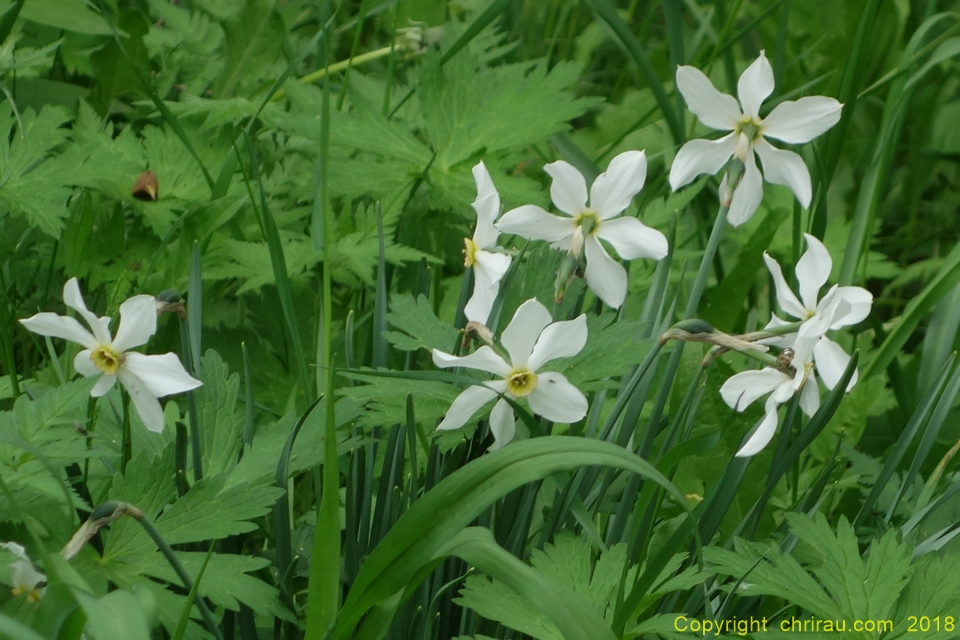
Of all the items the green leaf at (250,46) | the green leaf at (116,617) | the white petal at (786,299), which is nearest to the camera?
the green leaf at (116,617)

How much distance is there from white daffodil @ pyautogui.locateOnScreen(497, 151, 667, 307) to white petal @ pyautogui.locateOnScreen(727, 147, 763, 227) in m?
0.12

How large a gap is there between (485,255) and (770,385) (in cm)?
37

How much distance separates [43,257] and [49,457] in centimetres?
88

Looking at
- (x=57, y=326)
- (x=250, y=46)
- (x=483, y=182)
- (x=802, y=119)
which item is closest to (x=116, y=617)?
(x=57, y=326)

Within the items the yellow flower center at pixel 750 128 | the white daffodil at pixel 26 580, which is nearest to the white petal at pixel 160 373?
the white daffodil at pixel 26 580

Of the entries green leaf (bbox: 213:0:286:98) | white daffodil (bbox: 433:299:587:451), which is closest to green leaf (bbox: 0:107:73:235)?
green leaf (bbox: 213:0:286:98)

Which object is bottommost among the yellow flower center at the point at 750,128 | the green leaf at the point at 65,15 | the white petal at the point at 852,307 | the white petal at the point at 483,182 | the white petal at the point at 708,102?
the white petal at the point at 852,307

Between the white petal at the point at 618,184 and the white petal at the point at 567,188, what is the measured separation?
0.02 meters

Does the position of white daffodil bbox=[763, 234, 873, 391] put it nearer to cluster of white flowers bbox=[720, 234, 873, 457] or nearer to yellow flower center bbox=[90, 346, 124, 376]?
cluster of white flowers bbox=[720, 234, 873, 457]

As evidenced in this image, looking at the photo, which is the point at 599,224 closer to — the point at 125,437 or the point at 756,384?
the point at 756,384

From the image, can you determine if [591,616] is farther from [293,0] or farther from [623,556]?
[293,0]

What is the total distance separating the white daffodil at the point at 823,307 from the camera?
3.43ft

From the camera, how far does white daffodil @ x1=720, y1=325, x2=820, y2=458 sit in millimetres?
996

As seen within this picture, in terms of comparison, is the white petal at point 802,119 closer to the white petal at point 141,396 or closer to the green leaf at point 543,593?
the green leaf at point 543,593
